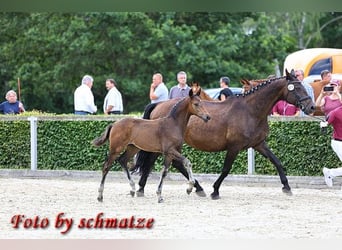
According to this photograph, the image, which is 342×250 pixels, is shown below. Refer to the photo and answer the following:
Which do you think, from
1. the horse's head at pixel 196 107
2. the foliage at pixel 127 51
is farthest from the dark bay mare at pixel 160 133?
the foliage at pixel 127 51

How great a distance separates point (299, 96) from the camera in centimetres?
1237

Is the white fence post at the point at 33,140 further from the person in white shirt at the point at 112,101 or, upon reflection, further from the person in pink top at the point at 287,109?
the person in pink top at the point at 287,109

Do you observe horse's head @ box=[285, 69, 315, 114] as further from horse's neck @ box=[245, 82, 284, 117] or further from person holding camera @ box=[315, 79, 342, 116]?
person holding camera @ box=[315, 79, 342, 116]


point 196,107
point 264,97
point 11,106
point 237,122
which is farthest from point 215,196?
point 11,106

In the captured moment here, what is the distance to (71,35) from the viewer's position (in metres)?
30.8

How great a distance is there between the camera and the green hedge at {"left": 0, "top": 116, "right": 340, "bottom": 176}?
14359 mm

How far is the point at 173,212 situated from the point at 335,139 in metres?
3.71

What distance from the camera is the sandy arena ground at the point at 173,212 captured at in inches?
326

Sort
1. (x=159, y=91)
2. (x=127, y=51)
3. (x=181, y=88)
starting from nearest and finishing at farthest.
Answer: (x=181, y=88) → (x=159, y=91) → (x=127, y=51)

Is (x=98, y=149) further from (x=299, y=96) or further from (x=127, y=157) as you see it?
(x=299, y=96)

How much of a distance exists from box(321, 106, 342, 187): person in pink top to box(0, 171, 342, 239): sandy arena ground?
0.30 m

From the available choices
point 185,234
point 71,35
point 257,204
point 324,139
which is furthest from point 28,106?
point 185,234
